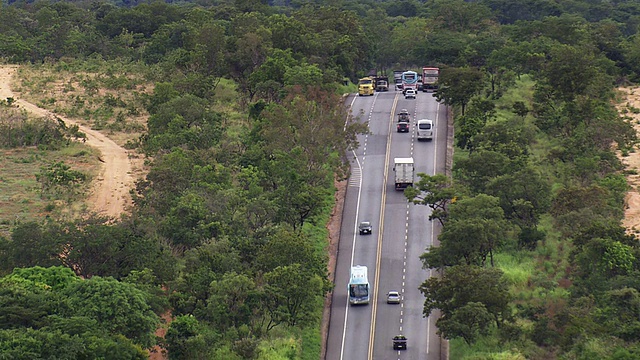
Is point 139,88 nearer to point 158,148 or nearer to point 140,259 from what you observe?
point 158,148

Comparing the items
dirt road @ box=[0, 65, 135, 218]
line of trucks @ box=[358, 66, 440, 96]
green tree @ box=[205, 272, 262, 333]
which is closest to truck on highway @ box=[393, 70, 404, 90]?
line of trucks @ box=[358, 66, 440, 96]

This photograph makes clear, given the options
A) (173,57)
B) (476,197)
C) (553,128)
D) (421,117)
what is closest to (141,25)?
(173,57)

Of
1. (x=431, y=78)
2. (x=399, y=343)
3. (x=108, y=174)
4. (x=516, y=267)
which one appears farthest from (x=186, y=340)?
(x=431, y=78)

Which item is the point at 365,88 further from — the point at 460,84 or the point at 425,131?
the point at 425,131

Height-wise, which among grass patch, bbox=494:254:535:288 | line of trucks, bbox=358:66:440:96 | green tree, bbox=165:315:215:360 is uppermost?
line of trucks, bbox=358:66:440:96

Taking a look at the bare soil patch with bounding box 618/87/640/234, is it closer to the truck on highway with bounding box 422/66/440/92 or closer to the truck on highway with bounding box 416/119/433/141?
the truck on highway with bounding box 416/119/433/141

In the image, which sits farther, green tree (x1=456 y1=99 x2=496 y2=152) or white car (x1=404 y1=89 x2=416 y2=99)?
white car (x1=404 y1=89 x2=416 y2=99)
